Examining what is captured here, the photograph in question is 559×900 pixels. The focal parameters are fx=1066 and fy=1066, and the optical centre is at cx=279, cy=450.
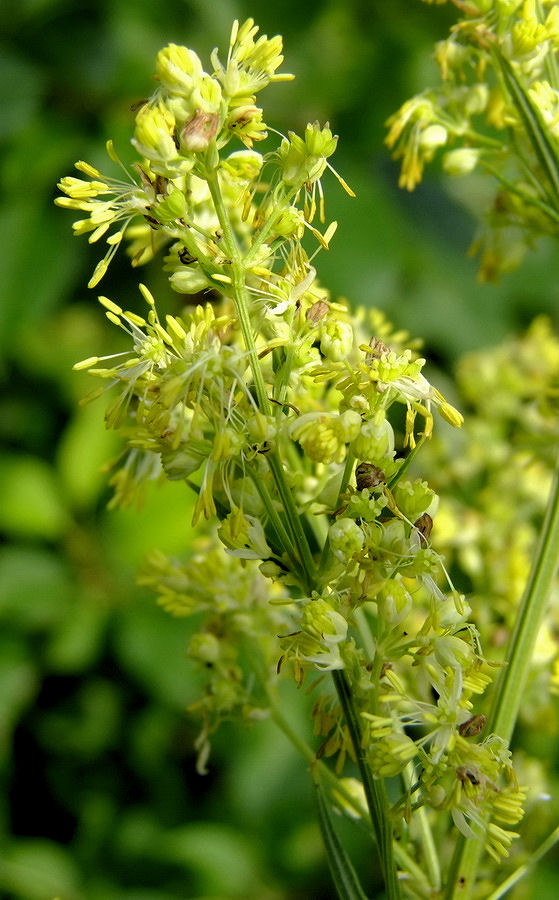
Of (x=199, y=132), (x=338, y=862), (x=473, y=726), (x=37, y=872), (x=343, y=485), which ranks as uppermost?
(x=199, y=132)

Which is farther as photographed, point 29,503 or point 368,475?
point 29,503

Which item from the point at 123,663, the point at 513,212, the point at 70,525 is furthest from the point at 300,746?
the point at 70,525

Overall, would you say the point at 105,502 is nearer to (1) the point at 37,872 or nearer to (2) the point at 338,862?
(1) the point at 37,872

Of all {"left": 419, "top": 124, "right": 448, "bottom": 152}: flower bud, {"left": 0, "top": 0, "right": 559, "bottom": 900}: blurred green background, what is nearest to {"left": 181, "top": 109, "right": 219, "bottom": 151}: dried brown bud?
{"left": 419, "top": 124, "right": 448, "bottom": 152}: flower bud

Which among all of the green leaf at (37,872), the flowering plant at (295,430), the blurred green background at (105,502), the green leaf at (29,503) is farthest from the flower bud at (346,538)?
the green leaf at (37,872)

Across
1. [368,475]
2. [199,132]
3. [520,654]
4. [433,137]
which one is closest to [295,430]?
[368,475]

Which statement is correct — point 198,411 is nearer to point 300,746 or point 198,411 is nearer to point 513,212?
point 300,746

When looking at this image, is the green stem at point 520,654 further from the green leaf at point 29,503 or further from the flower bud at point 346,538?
the green leaf at point 29,503
